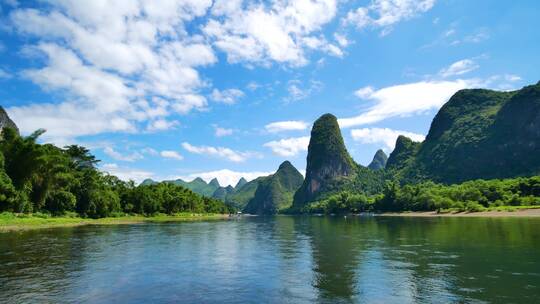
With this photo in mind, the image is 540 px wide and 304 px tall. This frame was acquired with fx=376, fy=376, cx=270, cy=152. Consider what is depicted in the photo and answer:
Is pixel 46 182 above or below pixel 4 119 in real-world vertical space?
below

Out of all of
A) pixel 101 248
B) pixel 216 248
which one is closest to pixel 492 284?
pixel 216 248

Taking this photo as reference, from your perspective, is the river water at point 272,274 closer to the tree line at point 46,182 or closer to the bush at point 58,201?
the tree line at point 46,182

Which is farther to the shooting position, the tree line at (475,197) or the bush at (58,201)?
the tree line at (475,197)

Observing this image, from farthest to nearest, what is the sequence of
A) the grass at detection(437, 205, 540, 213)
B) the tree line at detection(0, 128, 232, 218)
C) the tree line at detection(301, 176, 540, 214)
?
1. the tree line at detection(301, 176, 540, 214)
2. the grass at detection(437, 205, 540, 213)
3. the tree line at detection(0, 128, 232, 218)

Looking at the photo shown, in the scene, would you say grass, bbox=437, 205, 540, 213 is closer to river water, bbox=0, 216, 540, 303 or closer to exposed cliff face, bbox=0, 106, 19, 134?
river water, bbox=0, 216, 540, 303

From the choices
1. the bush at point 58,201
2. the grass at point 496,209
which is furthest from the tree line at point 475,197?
the bush at point 58,201

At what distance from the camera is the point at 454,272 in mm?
25375

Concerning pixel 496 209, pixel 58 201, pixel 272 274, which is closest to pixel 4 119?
pixel 58 201

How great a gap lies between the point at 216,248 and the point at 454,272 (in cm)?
2473

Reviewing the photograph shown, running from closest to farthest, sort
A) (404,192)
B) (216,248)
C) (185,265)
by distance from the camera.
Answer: (185,265) → (216,248) → (404,192)

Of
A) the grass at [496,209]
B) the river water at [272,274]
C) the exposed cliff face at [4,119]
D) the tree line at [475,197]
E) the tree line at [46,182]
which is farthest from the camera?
the exposed cliff face at [4,119]

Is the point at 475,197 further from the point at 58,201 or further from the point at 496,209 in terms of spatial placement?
the point at 58,201

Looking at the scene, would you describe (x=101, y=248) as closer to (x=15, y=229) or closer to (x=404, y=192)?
(x=15, y=229)

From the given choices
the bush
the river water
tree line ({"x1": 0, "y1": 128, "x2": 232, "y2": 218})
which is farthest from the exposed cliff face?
the river water
